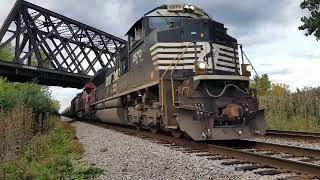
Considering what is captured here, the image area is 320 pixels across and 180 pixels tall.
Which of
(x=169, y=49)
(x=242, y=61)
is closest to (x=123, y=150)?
(x=169, y=49)

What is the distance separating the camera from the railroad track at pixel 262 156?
6.32 metres

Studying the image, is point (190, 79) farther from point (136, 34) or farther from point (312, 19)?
point (312, 19)

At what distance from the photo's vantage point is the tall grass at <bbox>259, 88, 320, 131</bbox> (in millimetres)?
16009

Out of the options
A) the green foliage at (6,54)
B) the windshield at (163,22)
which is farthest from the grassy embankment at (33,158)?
the green foliage at (6,54)

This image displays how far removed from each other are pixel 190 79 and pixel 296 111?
28.2 ft

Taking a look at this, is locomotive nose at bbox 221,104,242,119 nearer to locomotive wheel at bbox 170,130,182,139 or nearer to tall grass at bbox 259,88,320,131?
locomotive wheel at bbox 170,130,182,139

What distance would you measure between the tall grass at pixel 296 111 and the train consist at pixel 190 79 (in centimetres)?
558

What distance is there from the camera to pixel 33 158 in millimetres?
9102

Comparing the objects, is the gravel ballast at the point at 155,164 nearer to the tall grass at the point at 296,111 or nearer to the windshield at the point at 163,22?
the windshield at the point at 163,22

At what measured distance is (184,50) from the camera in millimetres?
11180

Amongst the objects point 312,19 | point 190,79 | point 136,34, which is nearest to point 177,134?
point 190,79

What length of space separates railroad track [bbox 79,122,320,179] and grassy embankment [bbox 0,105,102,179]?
2.57 m

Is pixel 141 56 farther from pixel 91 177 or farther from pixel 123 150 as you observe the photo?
pixel 91 177

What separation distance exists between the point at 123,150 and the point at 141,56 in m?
4.11
